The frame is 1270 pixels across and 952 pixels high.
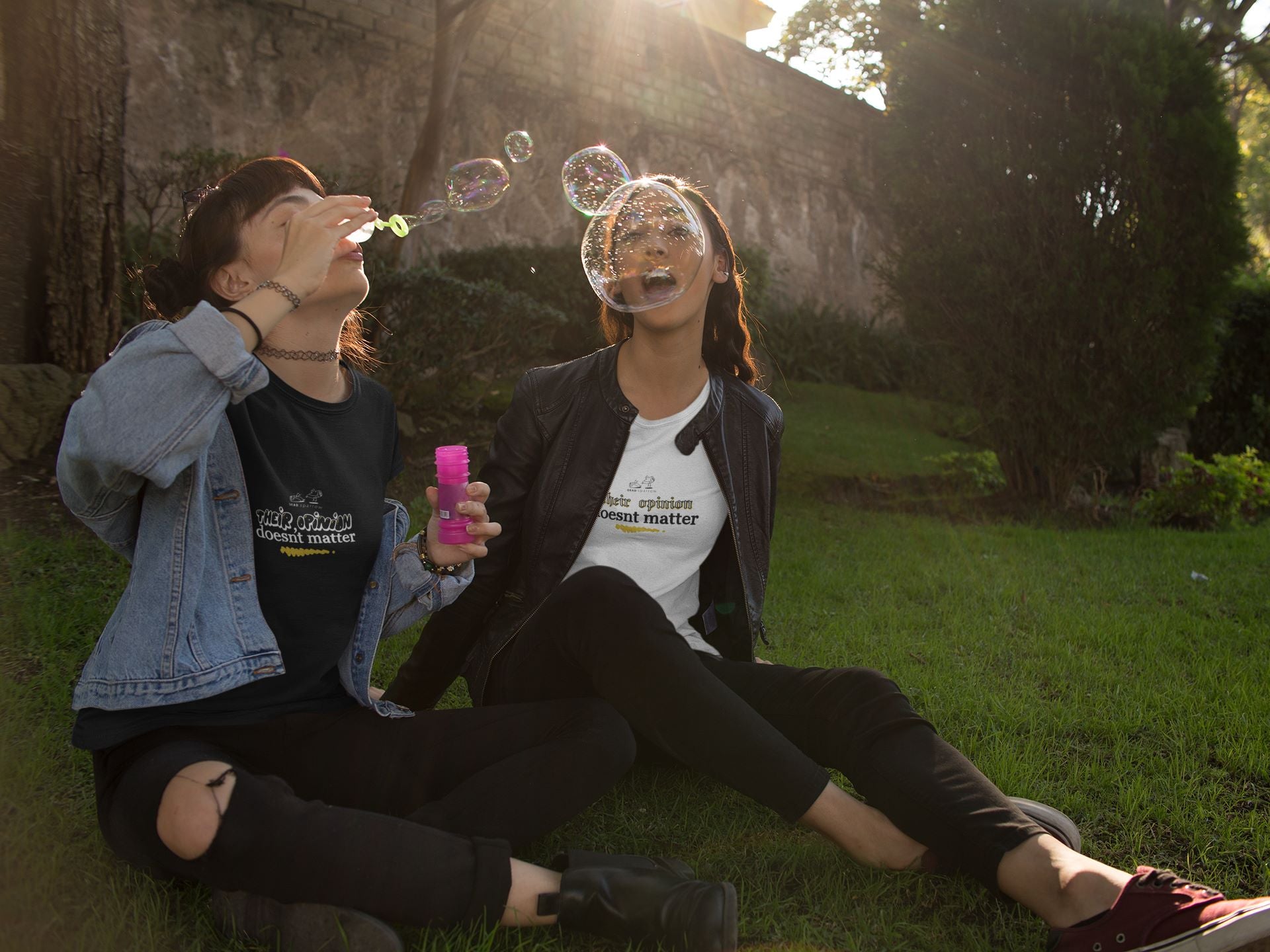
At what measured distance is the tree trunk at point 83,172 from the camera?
4473 mm

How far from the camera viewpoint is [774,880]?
217 centimetres

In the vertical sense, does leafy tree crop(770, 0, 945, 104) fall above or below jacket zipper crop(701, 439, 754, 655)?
above

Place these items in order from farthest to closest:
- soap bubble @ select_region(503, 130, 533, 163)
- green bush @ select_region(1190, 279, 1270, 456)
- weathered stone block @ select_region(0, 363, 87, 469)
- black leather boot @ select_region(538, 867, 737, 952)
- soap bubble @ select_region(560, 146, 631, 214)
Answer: green bush @ select_region(1190, 279, 1270, 456) < weathered stone block @ select_region(0, 363, 87, 469) < soap bubble @ select_region(503, 130, 533, 163) < soap bubble @ select_region(560, 146, 631, 214) < black leather boot @ select_region(538, 867, 737, 952)

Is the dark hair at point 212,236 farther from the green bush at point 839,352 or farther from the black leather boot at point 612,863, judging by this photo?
the green bush at point 839,352

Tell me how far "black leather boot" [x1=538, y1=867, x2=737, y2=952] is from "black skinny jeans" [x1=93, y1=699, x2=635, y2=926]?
0.14m

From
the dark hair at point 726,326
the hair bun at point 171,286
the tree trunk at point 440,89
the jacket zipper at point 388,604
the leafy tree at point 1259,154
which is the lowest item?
the jacket zipper at point 388,604

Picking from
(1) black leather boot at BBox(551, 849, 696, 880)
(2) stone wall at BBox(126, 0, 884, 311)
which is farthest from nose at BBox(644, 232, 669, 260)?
(2) stone wall at BBox(126, 0, 884, 311)

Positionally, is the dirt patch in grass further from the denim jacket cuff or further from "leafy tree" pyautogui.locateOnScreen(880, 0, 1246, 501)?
the denim jacket cuff

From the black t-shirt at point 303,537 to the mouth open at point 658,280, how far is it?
2.99 feet

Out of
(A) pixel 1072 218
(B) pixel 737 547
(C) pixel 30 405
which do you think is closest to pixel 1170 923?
(B) pixel 737 547

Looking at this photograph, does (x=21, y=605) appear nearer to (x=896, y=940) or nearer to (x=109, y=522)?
(x=109, y=522)

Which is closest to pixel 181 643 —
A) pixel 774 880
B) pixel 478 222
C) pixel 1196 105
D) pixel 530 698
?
pixel 530 698

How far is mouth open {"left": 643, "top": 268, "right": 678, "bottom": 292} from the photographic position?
2699mm

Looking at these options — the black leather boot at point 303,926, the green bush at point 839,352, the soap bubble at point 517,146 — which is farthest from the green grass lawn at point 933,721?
the green bush at point 839,352
